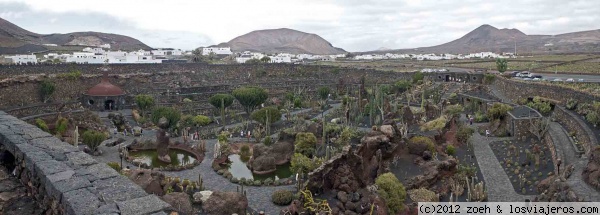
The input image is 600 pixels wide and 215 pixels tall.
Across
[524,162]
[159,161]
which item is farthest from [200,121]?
[524,162]

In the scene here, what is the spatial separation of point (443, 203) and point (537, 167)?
602 centimetres

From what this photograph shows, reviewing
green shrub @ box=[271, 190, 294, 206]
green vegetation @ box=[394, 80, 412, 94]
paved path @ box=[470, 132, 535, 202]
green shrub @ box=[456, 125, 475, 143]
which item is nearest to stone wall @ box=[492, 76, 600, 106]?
paved path @ box=[470, 132, 535, 202]

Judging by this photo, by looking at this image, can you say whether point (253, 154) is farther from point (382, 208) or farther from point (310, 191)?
point (382, 208)

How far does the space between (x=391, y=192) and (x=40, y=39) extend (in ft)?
346

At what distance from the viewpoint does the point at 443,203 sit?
1600cm

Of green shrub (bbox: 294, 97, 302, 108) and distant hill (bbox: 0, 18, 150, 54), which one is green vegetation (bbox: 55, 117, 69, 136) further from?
distant hill (bbox: 0, 18, 150, 54)

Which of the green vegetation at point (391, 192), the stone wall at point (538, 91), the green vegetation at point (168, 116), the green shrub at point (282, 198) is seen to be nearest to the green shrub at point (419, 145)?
the green vegetation at point (391, 192)

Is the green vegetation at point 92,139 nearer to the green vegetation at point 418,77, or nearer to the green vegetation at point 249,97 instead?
the green vegetation at point 249,97

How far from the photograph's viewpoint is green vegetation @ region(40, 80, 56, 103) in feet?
122

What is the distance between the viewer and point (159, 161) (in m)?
23.8

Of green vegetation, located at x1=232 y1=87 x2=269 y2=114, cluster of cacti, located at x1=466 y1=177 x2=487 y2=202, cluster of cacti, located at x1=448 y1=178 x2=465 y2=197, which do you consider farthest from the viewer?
green vegetation, located at x1=232 y1=87 x2=269 y2=114

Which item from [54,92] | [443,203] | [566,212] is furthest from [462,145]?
[54,92]

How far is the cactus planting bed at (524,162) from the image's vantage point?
1770 centimetres

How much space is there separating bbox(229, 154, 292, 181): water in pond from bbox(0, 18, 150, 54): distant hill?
187ft
